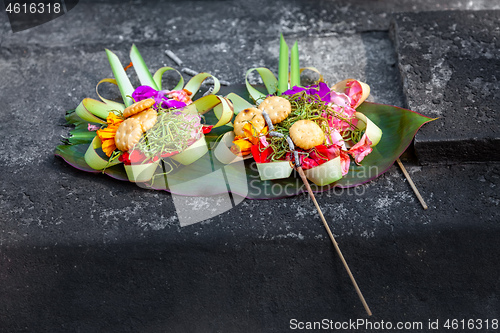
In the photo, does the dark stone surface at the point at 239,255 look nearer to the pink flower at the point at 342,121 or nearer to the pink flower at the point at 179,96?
the pink flower at the point at 342,121

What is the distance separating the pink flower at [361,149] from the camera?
64.4 inches

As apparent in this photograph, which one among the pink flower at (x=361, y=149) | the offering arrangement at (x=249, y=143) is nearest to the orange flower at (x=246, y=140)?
the offering arrangement at (x=249, y=143)

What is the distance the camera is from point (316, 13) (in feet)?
8.00

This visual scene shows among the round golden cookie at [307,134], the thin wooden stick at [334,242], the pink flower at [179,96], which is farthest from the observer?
the pink flower at [179,96]

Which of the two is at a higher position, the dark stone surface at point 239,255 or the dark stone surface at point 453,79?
the dark stone surface at point 453,79

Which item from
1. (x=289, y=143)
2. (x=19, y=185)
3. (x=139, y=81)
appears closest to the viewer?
(x=289, y=143)

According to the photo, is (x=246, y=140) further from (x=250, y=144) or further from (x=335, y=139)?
(x=335, y=139)

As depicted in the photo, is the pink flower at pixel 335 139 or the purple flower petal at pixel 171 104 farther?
the purple flower petal at pixel 171 104

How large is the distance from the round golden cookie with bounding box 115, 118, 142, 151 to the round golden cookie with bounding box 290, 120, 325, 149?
0.56 meters

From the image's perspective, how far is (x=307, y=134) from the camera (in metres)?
1.55

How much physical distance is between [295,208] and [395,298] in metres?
0.45

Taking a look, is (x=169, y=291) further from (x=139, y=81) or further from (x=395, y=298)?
(x=139, y=81)

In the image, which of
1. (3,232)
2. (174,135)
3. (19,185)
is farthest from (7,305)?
(174,135)

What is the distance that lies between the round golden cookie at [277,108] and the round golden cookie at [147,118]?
40cm
